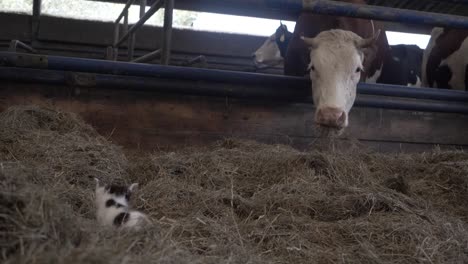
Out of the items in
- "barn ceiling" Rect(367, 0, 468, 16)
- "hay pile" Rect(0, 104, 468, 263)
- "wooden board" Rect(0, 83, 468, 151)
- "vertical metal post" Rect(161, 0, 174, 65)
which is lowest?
"hay pile" Rect(0, 104, 468, 263)

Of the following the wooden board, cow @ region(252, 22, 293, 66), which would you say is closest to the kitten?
the wooden board

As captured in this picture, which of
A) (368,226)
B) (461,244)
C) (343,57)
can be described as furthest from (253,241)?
(343,57)

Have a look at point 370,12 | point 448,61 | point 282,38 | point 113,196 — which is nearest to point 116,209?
point 113,196

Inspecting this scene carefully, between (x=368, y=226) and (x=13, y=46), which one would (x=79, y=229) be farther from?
(x=13, y=46)

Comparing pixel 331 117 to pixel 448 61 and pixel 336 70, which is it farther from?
pixel 448 61

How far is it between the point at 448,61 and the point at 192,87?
4.30 m

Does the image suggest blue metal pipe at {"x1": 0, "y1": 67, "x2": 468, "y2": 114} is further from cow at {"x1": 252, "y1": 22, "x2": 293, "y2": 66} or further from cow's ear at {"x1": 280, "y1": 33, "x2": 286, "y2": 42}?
cow at {"x1": 252, "y1": 22, "x2": 293, "y2": 66}

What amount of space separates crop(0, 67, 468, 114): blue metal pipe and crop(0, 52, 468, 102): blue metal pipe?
0.13 ft

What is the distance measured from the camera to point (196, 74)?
4234 mm

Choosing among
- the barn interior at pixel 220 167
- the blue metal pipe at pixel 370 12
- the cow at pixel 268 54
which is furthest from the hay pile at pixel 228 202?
the cow at pixel 268 54

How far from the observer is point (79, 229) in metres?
1.68

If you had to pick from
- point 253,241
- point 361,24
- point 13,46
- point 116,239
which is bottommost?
point 253,241

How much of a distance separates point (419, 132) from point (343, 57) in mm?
1169

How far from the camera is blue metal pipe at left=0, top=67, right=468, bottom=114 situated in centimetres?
394
